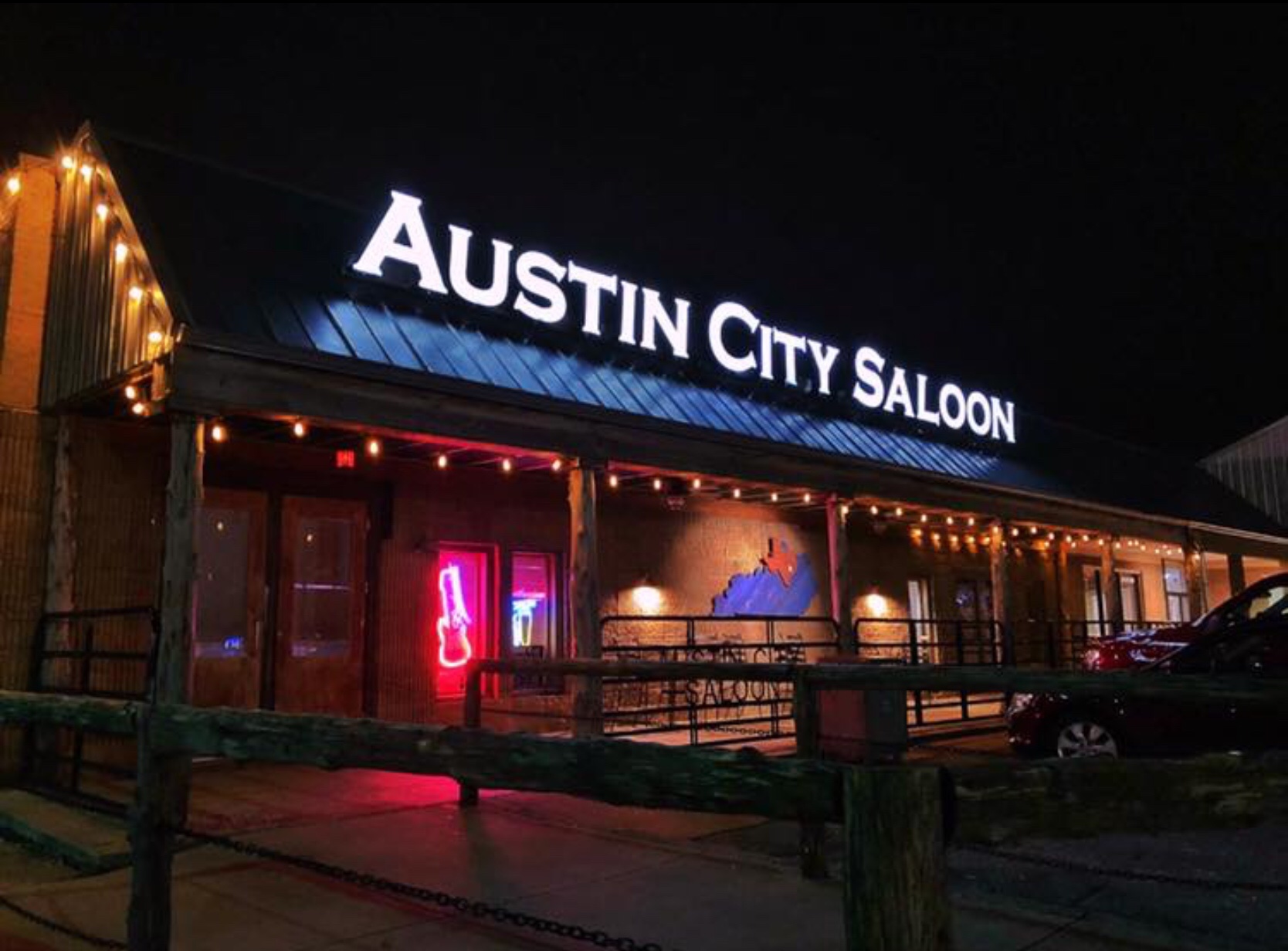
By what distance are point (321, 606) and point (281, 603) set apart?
0.54m

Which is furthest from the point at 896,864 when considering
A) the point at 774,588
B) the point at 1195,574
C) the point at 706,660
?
the point at 1195,574

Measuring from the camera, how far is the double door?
431 inches

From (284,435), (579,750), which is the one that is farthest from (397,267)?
(579,750)

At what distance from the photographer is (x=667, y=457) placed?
12.1 m

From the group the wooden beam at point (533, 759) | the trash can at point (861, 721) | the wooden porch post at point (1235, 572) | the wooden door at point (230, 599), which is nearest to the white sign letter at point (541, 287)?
the wooden door at point (230, 599)

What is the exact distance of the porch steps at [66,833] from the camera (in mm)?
6551

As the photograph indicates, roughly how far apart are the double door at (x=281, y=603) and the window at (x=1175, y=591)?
2536 centimetres

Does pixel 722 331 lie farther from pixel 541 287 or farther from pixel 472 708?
pixel 472 708

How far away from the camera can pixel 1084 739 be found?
9.80 m

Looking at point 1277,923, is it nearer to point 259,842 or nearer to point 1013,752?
point 1013,752

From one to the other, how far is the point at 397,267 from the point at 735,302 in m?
6.19

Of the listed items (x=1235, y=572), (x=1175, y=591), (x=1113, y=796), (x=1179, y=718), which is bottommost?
(x=1179, y=718)

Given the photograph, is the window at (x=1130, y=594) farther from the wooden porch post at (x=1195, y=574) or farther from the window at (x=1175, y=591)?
the wooden porch post at (x=1195, y=574)

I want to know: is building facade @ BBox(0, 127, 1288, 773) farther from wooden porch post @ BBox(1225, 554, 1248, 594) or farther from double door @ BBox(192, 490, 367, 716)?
wooden porch post @ BBox(1225, 554, 1248, 594)
